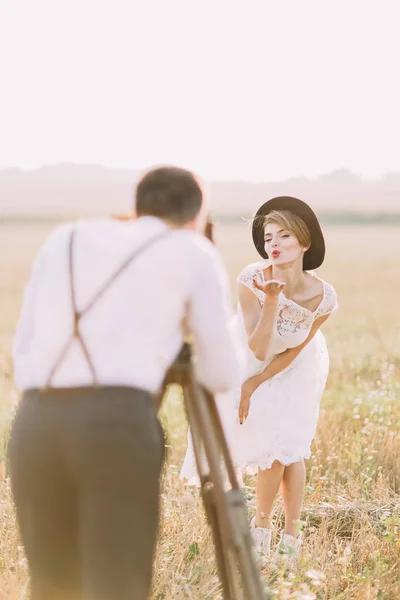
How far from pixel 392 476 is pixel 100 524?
12.9 feet

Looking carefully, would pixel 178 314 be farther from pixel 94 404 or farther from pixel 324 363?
pixel 324 363


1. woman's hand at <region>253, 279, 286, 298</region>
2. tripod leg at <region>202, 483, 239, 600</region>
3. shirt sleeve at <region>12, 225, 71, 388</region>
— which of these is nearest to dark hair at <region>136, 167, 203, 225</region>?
shirt sleeve at <region>12, 225, 71, 388</region>

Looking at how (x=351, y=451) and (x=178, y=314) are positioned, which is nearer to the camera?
(x=178, y=314)

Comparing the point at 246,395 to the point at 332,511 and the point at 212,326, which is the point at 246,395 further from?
the point at 212,326

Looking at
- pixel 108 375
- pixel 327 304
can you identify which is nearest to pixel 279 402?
pixel 327 304

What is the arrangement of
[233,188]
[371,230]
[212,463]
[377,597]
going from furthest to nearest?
[233,188] → [371,230] → [377,597] → [212,463]

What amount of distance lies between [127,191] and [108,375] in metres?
117

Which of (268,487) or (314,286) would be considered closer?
(268,487)

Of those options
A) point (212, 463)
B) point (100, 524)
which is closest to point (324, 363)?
point (212, 463)

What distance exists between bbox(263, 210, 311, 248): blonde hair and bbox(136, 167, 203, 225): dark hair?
7.07 feet

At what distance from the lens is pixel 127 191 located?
118 meters

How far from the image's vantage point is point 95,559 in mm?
2588

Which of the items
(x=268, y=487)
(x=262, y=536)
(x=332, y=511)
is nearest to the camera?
(x=262, y=536)

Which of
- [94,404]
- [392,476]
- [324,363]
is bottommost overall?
[392,476]
